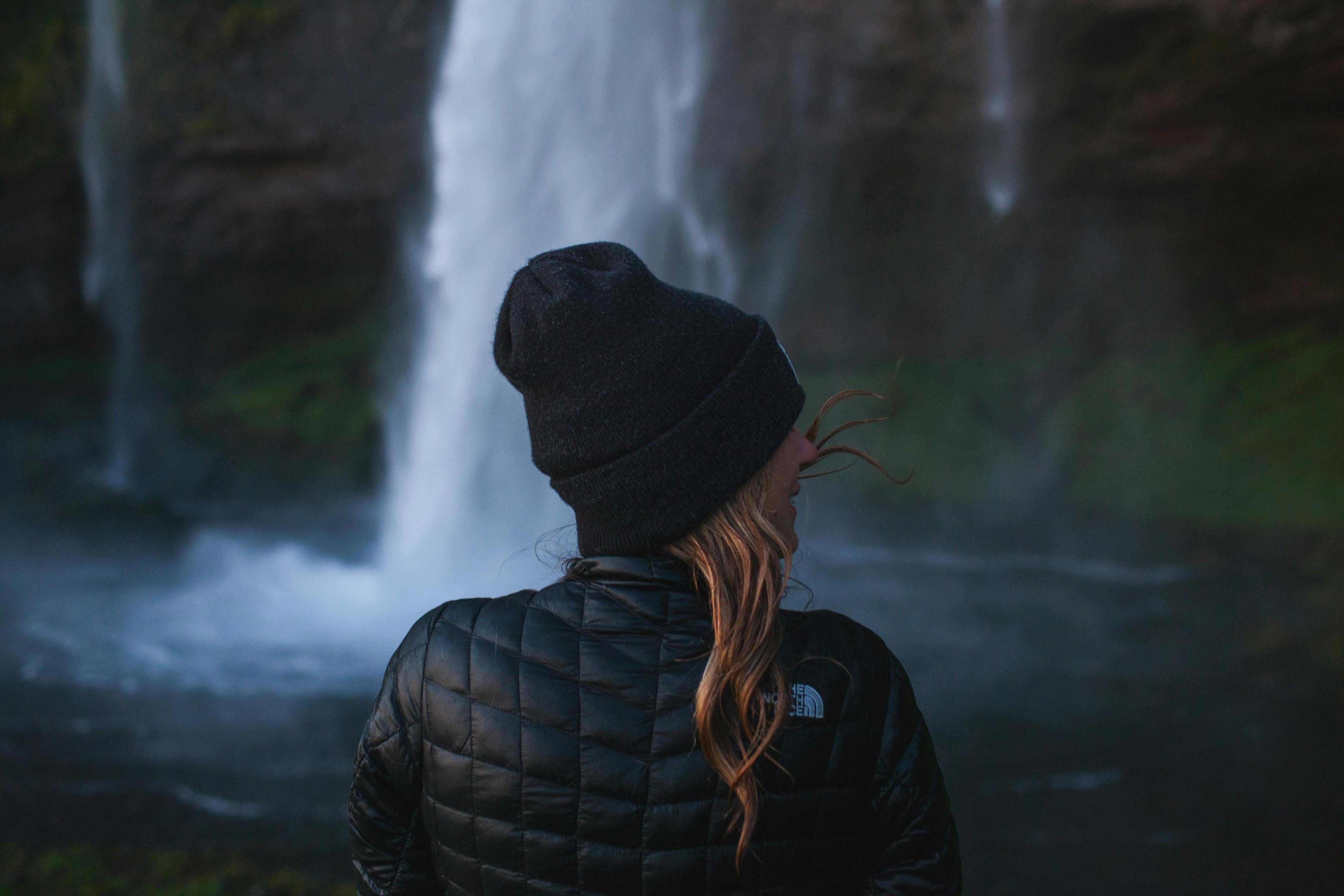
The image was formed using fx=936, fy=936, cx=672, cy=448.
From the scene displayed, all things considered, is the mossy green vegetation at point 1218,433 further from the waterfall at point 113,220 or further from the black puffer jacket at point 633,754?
the waterfall at point 113,220

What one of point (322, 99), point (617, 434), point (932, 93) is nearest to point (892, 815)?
point (617, 434)

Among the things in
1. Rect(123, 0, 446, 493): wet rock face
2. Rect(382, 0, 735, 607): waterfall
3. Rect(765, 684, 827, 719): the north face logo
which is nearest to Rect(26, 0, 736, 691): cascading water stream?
Rect(382, 0, 735, 607): waterfall

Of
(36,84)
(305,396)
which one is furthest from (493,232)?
(36,84)

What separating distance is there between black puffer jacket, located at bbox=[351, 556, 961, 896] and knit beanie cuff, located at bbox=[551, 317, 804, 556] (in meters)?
0.05

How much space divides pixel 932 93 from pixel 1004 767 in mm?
8581

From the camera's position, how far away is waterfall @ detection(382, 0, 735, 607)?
942 cm

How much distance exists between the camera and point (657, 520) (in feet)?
4.19

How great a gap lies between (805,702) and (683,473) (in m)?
0.34

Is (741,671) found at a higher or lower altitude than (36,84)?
lower

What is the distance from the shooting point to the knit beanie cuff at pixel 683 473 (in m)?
1.27

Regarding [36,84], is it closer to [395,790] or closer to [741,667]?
[395,790]

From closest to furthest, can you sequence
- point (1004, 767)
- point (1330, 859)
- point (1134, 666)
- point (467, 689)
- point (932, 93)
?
point (467, 689) → point (1330, 859) → point (1004, 767) → point (1134, 666) → point (932, 93)

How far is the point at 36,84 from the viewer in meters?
13.0

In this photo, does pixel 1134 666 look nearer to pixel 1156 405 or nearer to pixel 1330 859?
pixel 1330 859
